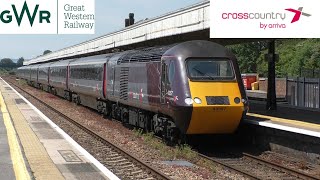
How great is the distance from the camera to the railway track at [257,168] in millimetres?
10495

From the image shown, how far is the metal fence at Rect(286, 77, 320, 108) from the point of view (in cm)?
2022

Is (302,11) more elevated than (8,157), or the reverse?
(302,11)

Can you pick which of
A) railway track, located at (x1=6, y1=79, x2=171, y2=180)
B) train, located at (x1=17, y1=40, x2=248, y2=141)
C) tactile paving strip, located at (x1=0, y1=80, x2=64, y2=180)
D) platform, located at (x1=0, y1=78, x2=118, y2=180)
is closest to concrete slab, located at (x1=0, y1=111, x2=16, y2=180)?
platform, located at (x1=0, y1=78, x2=118, y2=180)

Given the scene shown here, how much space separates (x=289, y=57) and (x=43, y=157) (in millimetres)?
53815

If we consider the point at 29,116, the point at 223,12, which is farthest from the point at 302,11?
the point at 29,116

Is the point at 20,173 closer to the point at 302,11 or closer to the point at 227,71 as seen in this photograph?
the point at 227,71

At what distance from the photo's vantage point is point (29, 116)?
22078 millimetres

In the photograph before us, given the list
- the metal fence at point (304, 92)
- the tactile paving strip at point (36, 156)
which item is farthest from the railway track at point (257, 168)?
the metal fence at point (304, 92)

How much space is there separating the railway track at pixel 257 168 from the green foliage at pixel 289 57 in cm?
2475

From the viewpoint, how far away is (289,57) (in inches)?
2406

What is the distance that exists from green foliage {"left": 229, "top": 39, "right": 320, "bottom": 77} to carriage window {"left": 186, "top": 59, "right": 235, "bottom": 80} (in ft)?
77.8

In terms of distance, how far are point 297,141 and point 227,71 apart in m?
2.65

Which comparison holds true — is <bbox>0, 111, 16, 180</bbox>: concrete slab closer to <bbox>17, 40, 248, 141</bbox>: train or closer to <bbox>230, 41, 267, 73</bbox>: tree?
<bbox>17, 40, 248, 141</bbox>: train

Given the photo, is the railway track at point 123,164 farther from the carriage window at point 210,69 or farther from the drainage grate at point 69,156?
the carriage window at point 210,69
